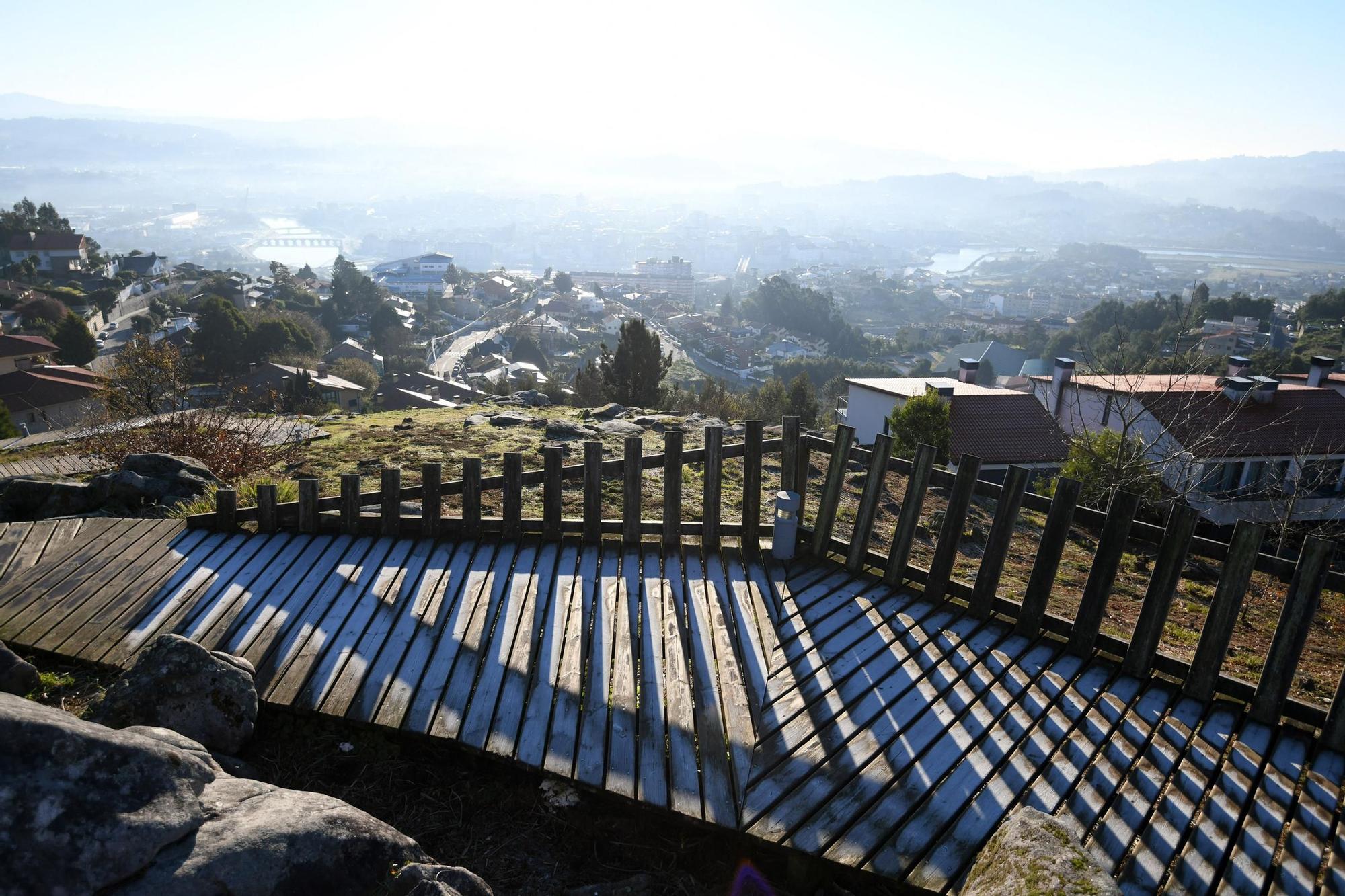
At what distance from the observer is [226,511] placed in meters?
5.57

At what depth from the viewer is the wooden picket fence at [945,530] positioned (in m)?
3.58

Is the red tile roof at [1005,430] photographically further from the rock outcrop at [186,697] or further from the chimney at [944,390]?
the rock outcrop at [186,697]

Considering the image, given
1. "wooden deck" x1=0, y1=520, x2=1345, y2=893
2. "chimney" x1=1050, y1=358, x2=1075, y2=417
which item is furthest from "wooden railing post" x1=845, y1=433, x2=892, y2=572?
"chimney" x1=1050, y1=358, x2=1075, y2=417

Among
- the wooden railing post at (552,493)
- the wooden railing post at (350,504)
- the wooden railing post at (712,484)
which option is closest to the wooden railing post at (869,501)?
the wooden railing post at (712,484)

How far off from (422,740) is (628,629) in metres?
1.23

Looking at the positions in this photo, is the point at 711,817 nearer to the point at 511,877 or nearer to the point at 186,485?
the point at 511,877

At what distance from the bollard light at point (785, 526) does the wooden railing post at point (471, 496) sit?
2.03m

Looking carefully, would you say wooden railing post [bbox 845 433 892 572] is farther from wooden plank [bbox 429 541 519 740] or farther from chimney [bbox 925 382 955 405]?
chimney [bbox 925 382 955 405]

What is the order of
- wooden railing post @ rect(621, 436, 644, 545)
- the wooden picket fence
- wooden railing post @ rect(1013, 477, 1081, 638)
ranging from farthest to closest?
wooden railing post @ rect(621, 436, 644, 545) < wooden railing post @ rect(1013, 477, 1081, 638) < the wooden picket fence

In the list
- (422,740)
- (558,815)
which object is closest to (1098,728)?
(558,815)

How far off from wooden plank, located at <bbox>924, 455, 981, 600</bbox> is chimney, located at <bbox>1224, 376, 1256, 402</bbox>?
21.9 m

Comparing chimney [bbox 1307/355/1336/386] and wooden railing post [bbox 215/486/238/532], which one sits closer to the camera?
wooden railing post [bbox 215/486/238/532]

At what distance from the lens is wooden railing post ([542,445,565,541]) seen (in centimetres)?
524

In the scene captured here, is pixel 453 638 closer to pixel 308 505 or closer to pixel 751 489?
pixel 308 505
